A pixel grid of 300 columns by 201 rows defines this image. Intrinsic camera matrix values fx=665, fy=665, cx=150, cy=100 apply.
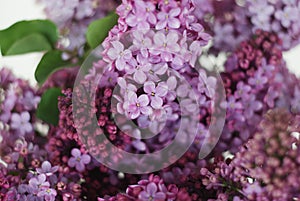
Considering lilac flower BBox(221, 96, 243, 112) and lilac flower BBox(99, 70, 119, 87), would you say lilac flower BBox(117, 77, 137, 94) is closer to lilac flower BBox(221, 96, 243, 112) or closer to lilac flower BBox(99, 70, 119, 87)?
lilac flower BBox(99, 70, 119, 87)

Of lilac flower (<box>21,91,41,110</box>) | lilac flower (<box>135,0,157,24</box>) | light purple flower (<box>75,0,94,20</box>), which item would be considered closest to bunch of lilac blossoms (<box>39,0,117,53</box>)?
light purple flower (<box>75,0,94,20</box>)

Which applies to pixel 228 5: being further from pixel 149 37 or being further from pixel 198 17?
pixel 149 37

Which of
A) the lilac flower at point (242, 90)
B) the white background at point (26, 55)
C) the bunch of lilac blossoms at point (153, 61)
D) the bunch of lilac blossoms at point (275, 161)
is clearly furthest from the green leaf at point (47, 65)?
the bunch of lilac blossoms at point (275, 161)

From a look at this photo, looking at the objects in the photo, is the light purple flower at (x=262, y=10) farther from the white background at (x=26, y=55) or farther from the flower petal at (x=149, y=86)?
the flower petal at (x=149, y=86)

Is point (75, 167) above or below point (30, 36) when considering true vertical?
below

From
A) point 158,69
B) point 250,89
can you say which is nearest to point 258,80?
point 250,89

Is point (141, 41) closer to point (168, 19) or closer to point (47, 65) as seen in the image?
point (168, 19)
